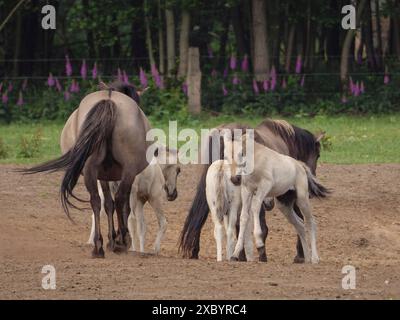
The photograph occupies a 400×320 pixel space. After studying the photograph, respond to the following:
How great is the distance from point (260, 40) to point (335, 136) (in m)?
5.01

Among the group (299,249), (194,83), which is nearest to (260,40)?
(194,83)

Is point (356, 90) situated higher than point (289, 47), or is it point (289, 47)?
point (289, 47)

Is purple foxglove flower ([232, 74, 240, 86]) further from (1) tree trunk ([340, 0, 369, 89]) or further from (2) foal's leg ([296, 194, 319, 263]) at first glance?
(2) foal's leg ([296, 194, 319, 263])

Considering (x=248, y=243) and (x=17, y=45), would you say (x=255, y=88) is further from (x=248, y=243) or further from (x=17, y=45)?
(x=248, y=243)

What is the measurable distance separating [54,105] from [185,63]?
301 centimetres

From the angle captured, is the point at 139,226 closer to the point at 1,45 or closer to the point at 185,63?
the point at 185,63

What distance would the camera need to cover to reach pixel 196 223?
38.4 feet

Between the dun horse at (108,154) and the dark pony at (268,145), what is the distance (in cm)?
95

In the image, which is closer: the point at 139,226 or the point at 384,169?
the point at 139,226

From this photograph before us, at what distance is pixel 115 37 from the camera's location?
25.9 metres

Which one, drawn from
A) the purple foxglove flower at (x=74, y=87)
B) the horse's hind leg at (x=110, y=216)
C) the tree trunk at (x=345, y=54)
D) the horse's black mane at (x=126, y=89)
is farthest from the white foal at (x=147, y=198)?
the tree trunk at (x=345, y=54)

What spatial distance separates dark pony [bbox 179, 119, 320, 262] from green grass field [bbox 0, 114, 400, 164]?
506 cm

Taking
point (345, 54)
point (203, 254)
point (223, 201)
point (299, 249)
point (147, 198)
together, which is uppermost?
point (345, 54)
